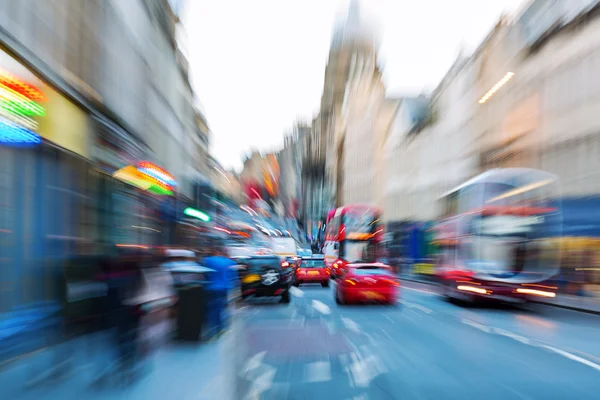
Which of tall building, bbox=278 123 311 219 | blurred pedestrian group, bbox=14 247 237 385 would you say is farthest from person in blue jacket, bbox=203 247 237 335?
tall building, bbox=278 123 311 219

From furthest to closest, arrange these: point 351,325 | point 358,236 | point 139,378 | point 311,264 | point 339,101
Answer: point 339,101 → point 358,236 → point 311,264 → point 351,325 → point 139,378

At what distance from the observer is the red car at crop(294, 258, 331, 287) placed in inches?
925

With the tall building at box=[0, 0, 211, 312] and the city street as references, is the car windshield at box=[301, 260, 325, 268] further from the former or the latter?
the city street

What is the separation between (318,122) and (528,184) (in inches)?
5246

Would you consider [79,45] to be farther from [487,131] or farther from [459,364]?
[487,131]

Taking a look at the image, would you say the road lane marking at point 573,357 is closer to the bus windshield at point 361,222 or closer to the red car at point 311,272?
the red car at point 311,272

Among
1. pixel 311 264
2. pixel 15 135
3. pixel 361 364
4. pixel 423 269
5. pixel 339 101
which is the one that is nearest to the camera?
pixel 361 364

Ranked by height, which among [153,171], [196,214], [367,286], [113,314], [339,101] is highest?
[339,101]

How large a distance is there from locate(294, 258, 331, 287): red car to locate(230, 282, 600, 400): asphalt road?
10.4 meters

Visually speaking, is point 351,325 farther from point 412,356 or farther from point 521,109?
point 521,109

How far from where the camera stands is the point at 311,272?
23516 millimetres

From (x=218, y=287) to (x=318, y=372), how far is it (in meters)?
3.16

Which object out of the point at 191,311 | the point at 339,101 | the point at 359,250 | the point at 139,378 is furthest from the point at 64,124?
the point at 339,101

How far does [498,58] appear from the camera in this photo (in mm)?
36188
